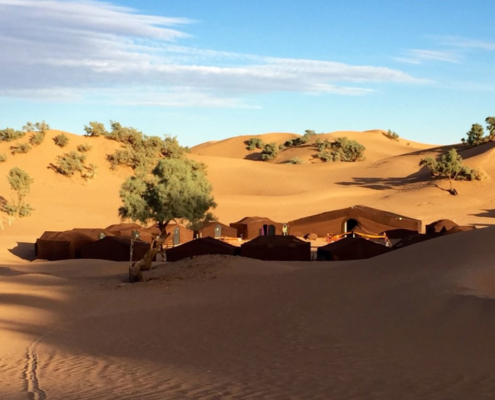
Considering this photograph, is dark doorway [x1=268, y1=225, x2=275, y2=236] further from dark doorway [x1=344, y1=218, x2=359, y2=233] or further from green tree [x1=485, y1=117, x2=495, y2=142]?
green tree [x1=485, y1=117, x2=495, y2=142]

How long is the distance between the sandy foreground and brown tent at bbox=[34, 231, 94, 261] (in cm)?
678

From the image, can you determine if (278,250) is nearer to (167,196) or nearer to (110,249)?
(167,196)

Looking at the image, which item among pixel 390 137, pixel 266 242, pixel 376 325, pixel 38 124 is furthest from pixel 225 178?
pixel 390 137

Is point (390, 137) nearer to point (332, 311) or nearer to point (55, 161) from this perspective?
point (55, 161)

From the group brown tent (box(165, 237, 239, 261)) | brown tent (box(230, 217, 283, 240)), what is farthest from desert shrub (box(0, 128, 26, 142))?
brown tent (box(165, 237, 239, 261))

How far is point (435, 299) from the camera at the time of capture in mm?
14539

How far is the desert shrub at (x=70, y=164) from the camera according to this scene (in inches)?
2437

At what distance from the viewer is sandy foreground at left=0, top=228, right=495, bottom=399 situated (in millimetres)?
8695

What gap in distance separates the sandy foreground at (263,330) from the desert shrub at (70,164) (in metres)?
39.3

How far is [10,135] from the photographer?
67.1 meters

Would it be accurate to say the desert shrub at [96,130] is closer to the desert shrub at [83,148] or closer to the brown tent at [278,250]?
the desert shrub at [83,148]

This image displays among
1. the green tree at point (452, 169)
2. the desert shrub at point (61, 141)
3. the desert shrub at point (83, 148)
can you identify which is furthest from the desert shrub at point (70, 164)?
the green tree at point (452, 169)

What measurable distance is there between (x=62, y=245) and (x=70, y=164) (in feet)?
107

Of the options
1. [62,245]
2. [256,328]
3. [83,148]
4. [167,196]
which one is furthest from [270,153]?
[256,328]
